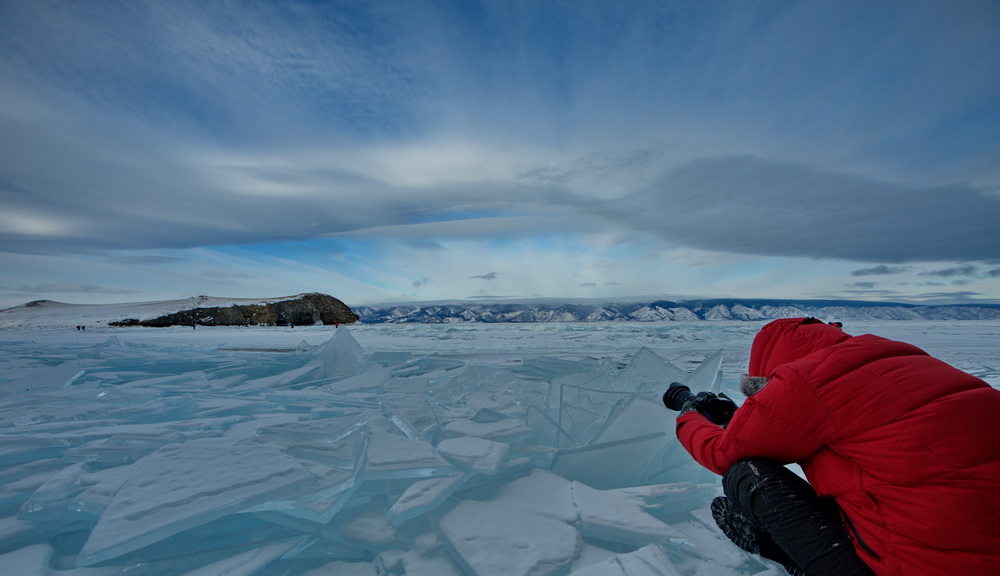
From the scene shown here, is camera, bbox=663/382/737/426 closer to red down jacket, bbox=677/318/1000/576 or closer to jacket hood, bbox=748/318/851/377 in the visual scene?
jacket hood, bbox=748/318/851/377

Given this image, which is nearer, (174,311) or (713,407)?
(713,407)

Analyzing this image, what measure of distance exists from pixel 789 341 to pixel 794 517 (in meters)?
0.62

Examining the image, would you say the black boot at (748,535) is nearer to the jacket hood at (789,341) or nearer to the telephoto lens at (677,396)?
the telephoto lens at (677,396)

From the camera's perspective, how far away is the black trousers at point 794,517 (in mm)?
1354

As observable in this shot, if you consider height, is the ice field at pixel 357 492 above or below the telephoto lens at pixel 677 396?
below

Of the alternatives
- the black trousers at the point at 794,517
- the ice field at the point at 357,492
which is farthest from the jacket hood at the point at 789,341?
the ice field at the point at 357,492

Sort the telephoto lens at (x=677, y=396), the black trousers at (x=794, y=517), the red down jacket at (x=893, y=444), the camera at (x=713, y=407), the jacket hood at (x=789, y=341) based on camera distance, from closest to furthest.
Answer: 1. the red down jacket at (x=893, y=444)
2. the black trousers at (x=794, y=517)
3. the jacket hood at (x=789, y=341)
4. the camera at (x=713, y=407)
5. the telephoto lens at (x=677, y=396)

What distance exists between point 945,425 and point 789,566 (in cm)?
94

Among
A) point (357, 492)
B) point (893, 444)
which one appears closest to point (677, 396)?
point (893, 444)

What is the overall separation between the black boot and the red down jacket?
419mm

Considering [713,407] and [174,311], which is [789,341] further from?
[174,311]

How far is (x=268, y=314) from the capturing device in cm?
4903

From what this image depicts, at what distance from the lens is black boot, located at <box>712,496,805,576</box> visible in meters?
1.66

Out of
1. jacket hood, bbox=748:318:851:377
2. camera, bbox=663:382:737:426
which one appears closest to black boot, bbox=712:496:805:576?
camera, bbox=663:382:737:426
